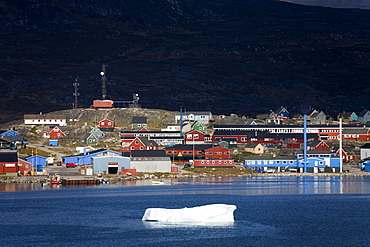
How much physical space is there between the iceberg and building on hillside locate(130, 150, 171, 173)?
3839cm

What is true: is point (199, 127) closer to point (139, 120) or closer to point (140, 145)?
point (139, 120)

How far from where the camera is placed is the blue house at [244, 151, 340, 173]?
319ft

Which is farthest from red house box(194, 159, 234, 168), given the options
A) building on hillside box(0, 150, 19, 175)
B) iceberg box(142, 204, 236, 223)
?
iceberg box(142, 204, 236, 223)

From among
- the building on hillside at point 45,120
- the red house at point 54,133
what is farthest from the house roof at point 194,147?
the building on hillside at point 45,120

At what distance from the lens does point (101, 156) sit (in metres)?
89.4

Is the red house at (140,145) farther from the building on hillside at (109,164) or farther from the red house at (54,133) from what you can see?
the red house at (54,133)

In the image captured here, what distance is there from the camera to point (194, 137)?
118250 mm

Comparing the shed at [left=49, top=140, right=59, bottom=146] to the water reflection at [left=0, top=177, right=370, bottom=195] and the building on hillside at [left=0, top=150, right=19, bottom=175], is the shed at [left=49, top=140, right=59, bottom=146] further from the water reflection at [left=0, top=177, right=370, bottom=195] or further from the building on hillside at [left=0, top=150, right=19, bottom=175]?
the water reflection at [left=0, top=177, right=370, bottom=195]

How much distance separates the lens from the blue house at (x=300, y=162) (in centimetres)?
9731

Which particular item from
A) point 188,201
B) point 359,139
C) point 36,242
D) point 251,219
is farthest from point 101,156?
point 359,139

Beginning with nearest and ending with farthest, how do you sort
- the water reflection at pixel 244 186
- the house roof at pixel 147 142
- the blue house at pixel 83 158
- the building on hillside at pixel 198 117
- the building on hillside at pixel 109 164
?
the water reflection at pixel 244 186 → the building on hillside at pixel 109 164 → the blue house at pixel 83 158 → the house roof at pixel 147 142 → the building on hillside at pixel 198 117

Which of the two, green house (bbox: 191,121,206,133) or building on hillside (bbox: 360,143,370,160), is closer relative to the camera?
building on hillside (bbox: 360,143,370,160)

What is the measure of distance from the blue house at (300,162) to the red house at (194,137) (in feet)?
68.3

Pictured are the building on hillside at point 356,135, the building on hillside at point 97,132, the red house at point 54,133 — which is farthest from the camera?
the building on hillside at point 356,135
